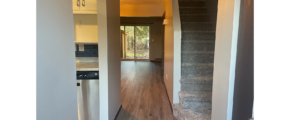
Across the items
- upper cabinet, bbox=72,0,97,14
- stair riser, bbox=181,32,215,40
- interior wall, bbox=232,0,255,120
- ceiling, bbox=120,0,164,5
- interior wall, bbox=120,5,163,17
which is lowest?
interior wall, bbox=232,0,255,120

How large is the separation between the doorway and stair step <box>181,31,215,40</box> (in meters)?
6.61

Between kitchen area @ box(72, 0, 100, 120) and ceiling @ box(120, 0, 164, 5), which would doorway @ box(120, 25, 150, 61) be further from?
kitchen area @ box(72, 0, 100, 120)

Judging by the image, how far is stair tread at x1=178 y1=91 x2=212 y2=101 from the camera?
2.18m

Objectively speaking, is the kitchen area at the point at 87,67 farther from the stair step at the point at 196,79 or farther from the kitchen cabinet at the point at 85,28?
the stair step at the point at 196,79

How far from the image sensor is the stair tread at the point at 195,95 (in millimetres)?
2182

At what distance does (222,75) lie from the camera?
0.99 meters

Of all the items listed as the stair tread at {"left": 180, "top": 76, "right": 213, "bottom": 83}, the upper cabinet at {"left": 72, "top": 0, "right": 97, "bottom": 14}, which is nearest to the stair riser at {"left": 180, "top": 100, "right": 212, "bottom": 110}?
the stair tread at {"left": 180, "top": 76, "right": 213, "bottom": 83}

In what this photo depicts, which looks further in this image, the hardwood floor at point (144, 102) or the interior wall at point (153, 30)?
the interior wall at point (153, 30)

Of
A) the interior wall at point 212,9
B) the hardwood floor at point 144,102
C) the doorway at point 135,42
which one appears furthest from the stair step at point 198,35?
the doorway at point 135,42

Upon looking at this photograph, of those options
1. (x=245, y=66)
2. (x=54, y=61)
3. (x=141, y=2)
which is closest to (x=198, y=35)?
(x=245, y=66)

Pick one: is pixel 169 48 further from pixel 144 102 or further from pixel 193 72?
pixel 144 102

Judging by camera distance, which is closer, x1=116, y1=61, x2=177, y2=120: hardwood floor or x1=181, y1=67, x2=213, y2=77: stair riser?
x1=116, y1=61, x2=177, y2=120: hardwood floor

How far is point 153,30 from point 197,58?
679cm

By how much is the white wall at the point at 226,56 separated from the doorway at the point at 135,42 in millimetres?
8368
